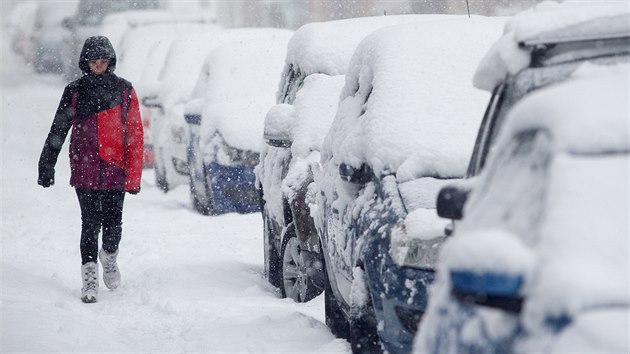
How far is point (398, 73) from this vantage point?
6.10m

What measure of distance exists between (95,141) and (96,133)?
5 centimetres

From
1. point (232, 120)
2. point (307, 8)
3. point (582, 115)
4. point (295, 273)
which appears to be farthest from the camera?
point (307, 8)

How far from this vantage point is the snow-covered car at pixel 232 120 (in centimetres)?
1169

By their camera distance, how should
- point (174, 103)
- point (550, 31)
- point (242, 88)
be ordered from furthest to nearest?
point (174, 103)
point (242, 88)
point (550, 31)

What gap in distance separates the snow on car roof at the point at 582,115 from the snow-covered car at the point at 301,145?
13.8 feet

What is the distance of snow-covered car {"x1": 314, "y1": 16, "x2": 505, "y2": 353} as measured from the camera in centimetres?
497

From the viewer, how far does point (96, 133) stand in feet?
27.1

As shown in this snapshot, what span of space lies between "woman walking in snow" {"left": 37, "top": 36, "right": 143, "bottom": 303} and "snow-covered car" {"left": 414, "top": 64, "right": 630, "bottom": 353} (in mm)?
5523

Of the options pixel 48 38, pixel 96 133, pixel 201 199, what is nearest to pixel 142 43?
pixel 201 199

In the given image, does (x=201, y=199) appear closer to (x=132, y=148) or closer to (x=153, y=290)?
(x=153, y=290)

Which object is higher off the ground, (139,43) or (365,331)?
(139,43)

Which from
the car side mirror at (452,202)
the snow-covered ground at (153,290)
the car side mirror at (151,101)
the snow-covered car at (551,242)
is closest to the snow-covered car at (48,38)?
the snow-covered ground at (153,290)

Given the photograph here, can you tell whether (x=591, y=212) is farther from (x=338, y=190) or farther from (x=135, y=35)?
(x=135, y=35)

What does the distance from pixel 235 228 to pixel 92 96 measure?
143 inches
